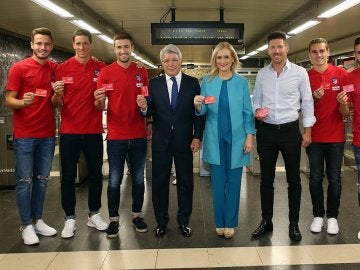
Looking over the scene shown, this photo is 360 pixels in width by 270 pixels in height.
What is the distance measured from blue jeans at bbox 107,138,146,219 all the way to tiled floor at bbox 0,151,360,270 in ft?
1.23

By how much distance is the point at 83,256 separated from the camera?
2967mm

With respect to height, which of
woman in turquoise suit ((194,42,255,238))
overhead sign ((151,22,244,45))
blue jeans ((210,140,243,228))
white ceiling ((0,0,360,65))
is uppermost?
white ceiling ((0,0,360,65))

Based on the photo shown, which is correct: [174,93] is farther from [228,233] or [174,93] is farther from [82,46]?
[228,233]

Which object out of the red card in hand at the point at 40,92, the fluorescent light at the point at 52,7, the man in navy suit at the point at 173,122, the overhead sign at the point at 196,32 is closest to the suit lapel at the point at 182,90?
the man in navy suit at the point at 173,122

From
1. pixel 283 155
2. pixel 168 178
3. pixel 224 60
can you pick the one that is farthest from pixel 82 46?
pixel 283 155

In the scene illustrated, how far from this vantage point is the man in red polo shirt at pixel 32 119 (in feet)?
10.2

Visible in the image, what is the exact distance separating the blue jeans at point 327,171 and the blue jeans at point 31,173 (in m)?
2.39

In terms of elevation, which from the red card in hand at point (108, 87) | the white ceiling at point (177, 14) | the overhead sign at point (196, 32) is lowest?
the red card in hand at point (108, 87)

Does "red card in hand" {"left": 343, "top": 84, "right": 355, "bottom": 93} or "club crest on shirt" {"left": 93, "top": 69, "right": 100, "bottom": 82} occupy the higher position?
"club crest on shirt" {"left": 93, "top": 69, "right": 100, "bottom": 82}

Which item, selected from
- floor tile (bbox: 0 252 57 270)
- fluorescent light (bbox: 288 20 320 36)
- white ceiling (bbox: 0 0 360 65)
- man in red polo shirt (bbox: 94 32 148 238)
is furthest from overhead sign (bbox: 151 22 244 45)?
floor tile (bbox: 0 252 57 270)

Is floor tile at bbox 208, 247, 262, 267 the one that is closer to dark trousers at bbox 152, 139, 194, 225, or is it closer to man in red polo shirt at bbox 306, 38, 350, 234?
dark trousers at bbox 152, 139, 194, 225

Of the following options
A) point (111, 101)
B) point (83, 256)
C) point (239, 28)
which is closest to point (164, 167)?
point (111, 101)

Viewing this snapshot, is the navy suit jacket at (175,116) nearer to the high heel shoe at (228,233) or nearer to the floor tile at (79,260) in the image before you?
the high heel shoe at (228,233)

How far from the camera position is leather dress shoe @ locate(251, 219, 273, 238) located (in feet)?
10.8
